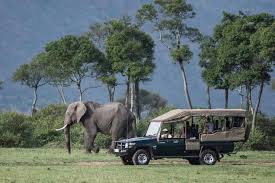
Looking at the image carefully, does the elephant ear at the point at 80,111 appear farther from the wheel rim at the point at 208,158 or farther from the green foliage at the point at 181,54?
the green foliage at the point at 181,54

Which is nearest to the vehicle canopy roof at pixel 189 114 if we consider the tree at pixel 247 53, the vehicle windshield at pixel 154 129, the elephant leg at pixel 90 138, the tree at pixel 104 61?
the vehicle windshield at pixel 154 129

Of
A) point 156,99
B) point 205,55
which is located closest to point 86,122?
point 205,55

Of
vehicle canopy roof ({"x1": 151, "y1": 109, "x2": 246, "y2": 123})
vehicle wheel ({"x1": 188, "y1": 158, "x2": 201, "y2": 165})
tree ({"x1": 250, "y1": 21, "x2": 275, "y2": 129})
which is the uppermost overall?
tree ({"x1": 250, "y1": 21, "x2": 275, "y2": 129})

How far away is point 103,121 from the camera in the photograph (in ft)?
153

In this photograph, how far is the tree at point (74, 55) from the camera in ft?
278

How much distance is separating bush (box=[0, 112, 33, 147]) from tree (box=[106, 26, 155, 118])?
21.4 m

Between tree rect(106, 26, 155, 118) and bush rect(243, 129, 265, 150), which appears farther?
tree rect(106, 26, 155, 118)

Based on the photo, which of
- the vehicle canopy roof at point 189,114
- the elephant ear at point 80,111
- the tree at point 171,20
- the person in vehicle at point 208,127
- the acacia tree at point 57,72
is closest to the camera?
the vehicle canopy roof at point 189,114

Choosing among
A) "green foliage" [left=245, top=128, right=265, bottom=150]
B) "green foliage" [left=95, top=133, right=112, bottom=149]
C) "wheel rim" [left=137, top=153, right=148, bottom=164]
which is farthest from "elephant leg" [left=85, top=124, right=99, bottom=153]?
"green foliage" [left=245, top=128, right=265, bottom=150]

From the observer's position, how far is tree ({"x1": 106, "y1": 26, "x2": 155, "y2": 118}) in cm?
7825

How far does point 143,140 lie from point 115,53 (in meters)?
45.4

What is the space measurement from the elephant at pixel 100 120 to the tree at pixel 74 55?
37.6 metres

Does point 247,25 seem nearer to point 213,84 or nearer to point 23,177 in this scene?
point 213,84

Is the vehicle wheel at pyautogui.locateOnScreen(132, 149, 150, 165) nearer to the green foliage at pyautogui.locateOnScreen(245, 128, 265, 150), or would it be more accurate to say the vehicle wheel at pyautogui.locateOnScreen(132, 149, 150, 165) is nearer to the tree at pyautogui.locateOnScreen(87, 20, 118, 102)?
the green foliage at pyautogui.locateOnScreen(245, 128, 265, 150)
